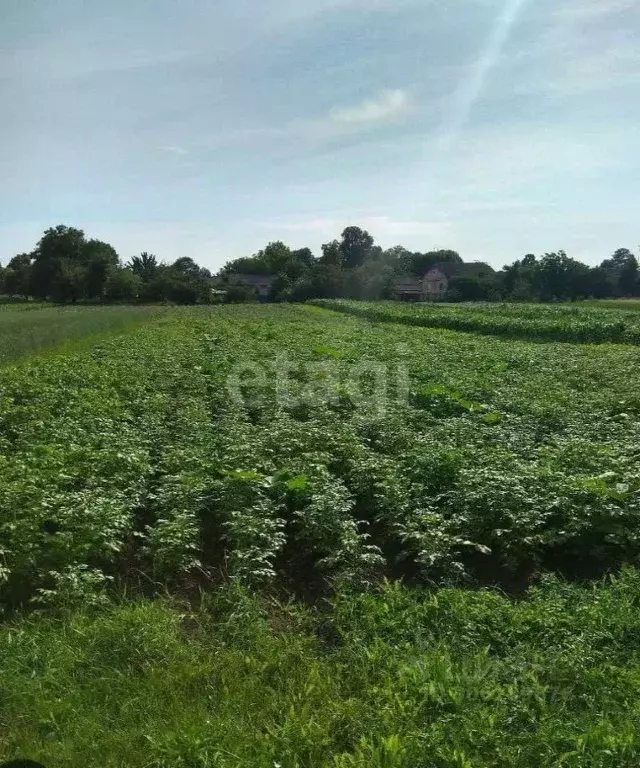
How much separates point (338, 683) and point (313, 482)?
2631 mm

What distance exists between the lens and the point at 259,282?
94.1 m

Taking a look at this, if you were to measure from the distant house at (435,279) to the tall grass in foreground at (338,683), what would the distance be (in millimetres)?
75777

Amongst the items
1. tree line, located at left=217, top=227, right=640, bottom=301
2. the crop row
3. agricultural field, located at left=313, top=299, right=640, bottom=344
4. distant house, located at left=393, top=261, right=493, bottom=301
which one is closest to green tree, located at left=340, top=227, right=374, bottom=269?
distant house, located at left=393, top=261, right=493, bottom=301

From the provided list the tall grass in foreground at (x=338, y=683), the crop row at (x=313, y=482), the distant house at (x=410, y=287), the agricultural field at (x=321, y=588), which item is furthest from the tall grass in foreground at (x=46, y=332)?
the distant house at (x=410, y=287)

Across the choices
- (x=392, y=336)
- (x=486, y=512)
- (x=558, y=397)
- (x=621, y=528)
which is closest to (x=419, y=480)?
(x=486, y=512)

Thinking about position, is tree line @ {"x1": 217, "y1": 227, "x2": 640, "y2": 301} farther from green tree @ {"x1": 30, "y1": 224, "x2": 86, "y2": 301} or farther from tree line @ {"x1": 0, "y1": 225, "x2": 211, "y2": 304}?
green tree @ {"x1": 30, "y1": 224, "x2": 86, "y2": 301}

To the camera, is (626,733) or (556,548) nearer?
(626,733)

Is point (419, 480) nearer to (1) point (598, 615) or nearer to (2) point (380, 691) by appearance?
(1) point (598, 615)

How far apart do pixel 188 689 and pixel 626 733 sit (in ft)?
7.44

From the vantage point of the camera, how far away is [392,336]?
23.2 m

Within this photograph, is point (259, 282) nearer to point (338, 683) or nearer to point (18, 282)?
point (18, 282)

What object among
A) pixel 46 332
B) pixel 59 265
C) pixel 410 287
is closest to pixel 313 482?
pixel 46 332

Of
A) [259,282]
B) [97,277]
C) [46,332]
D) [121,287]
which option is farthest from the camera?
[259,282]

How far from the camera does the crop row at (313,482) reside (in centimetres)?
529
